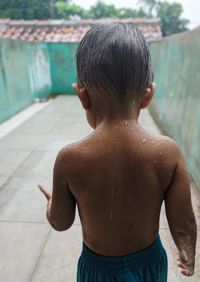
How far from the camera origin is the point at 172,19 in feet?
121

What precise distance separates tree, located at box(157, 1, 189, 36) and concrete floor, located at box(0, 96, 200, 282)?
35.4m

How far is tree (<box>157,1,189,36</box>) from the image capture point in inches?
1452

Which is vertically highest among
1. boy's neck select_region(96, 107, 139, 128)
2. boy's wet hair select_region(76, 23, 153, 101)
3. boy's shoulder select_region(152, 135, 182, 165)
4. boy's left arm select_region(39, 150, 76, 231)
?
boy's wet hair select_region(76, 23, 153, 101)

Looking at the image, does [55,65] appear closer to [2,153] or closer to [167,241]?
[2,153]

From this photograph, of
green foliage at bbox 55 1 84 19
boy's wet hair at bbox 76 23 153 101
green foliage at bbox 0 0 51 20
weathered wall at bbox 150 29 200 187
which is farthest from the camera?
green foliage at bbox 55 1 84 19

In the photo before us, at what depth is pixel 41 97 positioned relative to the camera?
10.7 meters

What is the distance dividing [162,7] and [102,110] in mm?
42758

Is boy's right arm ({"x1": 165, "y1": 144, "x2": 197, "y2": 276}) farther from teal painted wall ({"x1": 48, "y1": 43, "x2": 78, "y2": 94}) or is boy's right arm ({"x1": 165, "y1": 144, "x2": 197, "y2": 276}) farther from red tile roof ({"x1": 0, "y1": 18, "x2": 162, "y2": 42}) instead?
red tile roof ({"x1": 0, "y1": 18, "x2": 162, "y2": 42})

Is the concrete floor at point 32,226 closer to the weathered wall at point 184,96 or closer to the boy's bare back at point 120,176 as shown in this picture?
the weathered wall at point 184,96

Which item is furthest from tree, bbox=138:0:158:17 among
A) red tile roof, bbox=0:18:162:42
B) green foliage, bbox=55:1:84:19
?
red tile roof, bbox=0:18:162:42

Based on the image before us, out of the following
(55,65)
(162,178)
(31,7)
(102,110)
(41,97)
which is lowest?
(41,97)

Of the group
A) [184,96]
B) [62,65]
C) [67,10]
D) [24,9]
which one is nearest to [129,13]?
[67,10]

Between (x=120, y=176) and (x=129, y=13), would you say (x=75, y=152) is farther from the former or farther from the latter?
(x=129, y=13)

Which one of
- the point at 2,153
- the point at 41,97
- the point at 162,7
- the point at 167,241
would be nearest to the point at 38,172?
the point at 2,153
